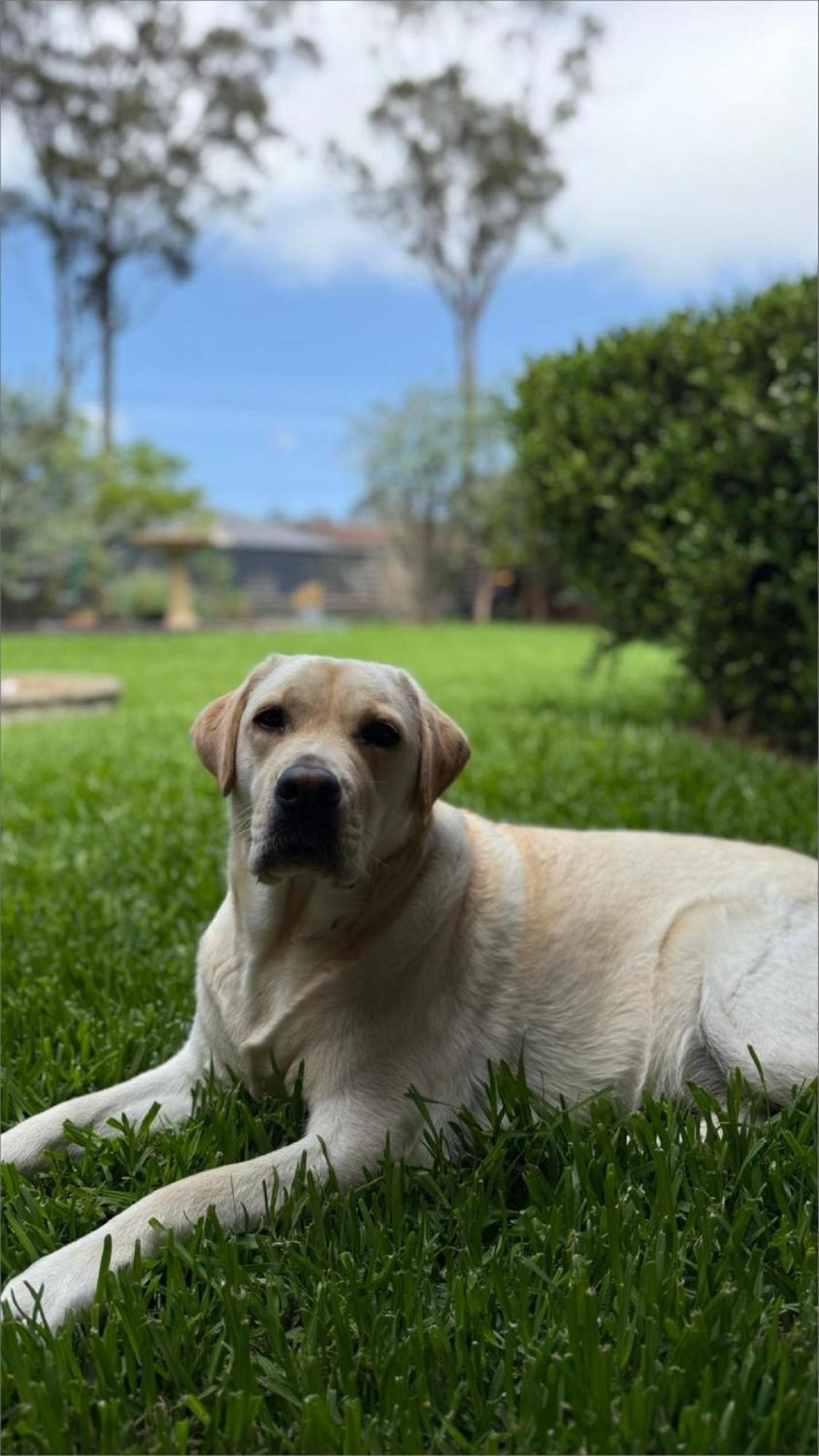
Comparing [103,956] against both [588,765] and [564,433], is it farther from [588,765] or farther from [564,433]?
[564,433]

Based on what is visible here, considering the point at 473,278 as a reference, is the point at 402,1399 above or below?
below

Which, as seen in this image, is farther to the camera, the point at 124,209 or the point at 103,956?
the point at 124,209

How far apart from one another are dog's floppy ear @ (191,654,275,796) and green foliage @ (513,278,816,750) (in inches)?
156

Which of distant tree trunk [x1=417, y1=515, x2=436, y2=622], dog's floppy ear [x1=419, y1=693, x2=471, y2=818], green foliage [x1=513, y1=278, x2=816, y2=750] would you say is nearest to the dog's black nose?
dog's floppy ear [x1=419, y1=693, x2=471, y2=818]

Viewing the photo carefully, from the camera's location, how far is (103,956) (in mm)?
2971

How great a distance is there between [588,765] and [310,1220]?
11.5ft

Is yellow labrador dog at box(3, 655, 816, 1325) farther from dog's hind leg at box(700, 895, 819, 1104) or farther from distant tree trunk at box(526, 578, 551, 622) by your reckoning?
distant tree trunk at box(526, 578, 551, 622)

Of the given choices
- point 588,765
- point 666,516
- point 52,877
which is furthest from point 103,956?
point 666,516

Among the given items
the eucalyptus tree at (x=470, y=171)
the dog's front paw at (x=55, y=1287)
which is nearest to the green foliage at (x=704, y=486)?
the eucalyptus tree at (x=470, y=171)

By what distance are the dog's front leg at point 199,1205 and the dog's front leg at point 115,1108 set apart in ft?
1.05

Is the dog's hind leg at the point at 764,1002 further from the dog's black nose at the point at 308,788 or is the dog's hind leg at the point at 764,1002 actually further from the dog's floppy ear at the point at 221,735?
the dog's floppy ear at the point at 221,735

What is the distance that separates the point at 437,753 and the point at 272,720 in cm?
31

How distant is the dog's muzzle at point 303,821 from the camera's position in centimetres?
182

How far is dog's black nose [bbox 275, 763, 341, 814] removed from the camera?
5.96ft
